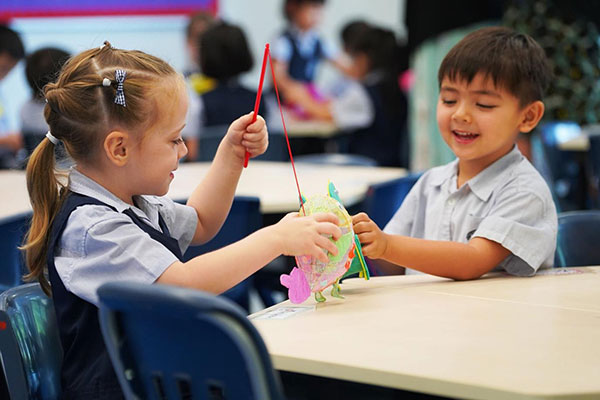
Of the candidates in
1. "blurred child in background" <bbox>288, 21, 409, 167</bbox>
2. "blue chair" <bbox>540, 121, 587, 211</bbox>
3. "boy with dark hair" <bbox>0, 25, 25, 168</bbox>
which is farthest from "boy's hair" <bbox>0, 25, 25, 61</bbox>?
"blue chair" <bbox>540, 121, 587, 211</bbox>

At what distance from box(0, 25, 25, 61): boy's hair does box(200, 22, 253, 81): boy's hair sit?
1.49 metres

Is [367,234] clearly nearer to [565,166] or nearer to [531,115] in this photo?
[531,115]

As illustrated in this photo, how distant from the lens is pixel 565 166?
15.6ft

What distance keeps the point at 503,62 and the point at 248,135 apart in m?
0.63

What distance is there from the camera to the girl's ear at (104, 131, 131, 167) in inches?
57.3

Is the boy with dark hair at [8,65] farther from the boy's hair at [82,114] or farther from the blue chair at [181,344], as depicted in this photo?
the blue chair at [181,344]

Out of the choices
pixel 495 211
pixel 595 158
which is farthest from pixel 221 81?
pixel 495 211

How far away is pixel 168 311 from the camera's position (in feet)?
3.11

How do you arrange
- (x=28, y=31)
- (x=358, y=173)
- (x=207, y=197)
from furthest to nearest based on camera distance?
(x=28, y=31) < (x=358, y=173) < (x=207, y=197)

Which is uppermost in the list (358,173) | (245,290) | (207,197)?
(207,197)

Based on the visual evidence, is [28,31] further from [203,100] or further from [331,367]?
[331,367]

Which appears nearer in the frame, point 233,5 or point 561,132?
point 561,132

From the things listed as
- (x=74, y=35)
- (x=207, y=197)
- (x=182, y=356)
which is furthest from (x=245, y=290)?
(x=74, y=35)

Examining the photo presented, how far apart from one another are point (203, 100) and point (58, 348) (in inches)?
127
